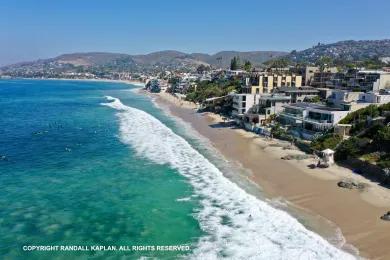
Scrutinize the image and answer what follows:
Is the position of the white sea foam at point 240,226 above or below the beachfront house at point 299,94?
below

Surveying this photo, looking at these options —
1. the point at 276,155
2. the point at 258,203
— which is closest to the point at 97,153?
the point at 276,155

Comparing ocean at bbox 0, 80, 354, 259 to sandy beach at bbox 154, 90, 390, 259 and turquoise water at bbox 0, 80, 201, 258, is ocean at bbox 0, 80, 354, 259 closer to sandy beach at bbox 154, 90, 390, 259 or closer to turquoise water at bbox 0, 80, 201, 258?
turquoise water at bbox 0, 80, 201, 258

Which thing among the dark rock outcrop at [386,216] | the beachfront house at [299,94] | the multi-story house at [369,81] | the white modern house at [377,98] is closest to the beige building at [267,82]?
the beachfront house at [299,94]

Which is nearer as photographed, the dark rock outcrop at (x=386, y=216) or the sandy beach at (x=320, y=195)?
the sandy beach at (x=320, y=195)

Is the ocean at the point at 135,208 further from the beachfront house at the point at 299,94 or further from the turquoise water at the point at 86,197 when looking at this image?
the beachfront house at the point at 299,94

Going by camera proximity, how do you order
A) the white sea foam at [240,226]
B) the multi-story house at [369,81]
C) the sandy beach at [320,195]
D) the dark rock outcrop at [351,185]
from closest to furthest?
the white sea foam at [240,226] → the sandy beach at [320,195] → the dark rock outcrop at [351,185] → the multi-story house at [369,81]

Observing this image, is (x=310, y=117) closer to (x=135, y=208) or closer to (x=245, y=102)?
(x=245, y=102)

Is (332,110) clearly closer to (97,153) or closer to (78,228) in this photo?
(97,153)

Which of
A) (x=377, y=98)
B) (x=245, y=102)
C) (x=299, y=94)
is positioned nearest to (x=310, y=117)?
(x=377, y=98)
